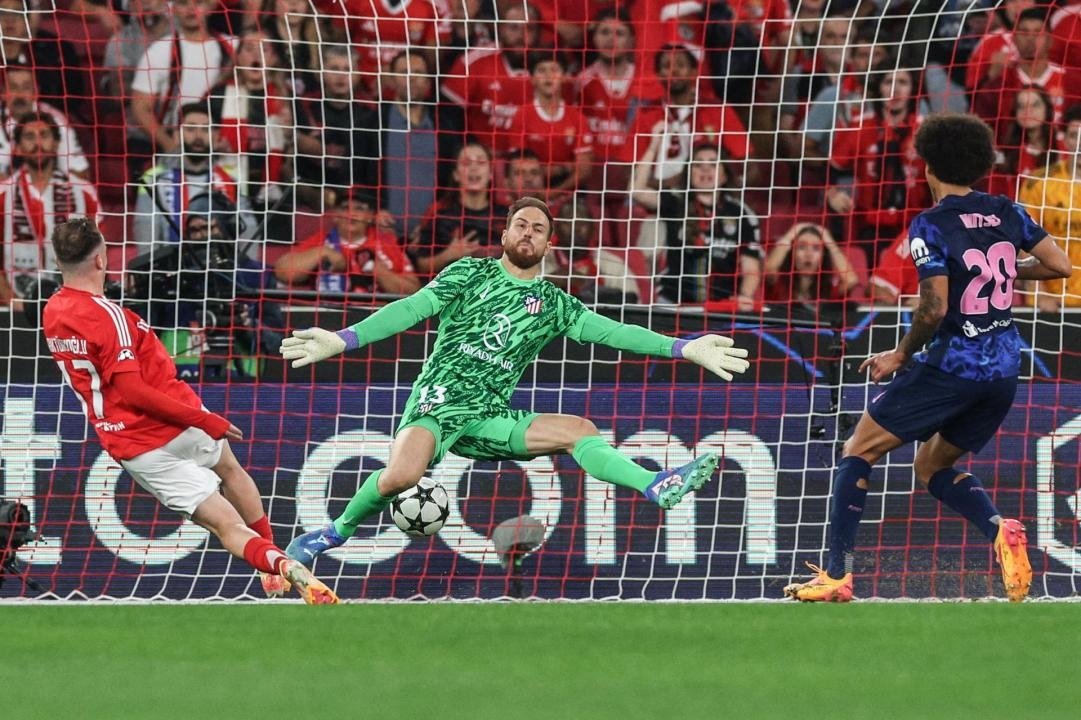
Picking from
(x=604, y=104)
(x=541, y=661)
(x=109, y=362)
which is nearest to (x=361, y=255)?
(x=604, y=104)

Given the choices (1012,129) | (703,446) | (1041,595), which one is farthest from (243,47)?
(1041,595)

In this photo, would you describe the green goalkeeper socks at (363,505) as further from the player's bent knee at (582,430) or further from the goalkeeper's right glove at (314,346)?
the player's bent knee at (582,430)

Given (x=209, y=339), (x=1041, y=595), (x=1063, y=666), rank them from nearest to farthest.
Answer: (x=1063, y=666) < (x=1041, y=595) < (x=209, y=339)

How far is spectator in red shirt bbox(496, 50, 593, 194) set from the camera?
1083cm

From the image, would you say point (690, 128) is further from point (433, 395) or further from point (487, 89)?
point (433, 395)

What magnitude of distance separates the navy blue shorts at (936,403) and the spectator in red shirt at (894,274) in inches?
142

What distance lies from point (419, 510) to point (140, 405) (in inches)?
57.0

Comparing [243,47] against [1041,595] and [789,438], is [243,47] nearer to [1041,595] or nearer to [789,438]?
[789,438]

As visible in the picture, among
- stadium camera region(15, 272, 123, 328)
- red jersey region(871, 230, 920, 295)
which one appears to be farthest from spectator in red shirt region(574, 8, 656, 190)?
stadium camera region(15, 272, 123, 328)

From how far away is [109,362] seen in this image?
7160 mm

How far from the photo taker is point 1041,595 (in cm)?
908

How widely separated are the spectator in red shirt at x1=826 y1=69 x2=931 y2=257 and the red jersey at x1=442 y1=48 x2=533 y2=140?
2.05 meters

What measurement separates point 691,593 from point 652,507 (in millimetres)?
505

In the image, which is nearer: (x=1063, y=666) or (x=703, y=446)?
(x=1063, y=666)
